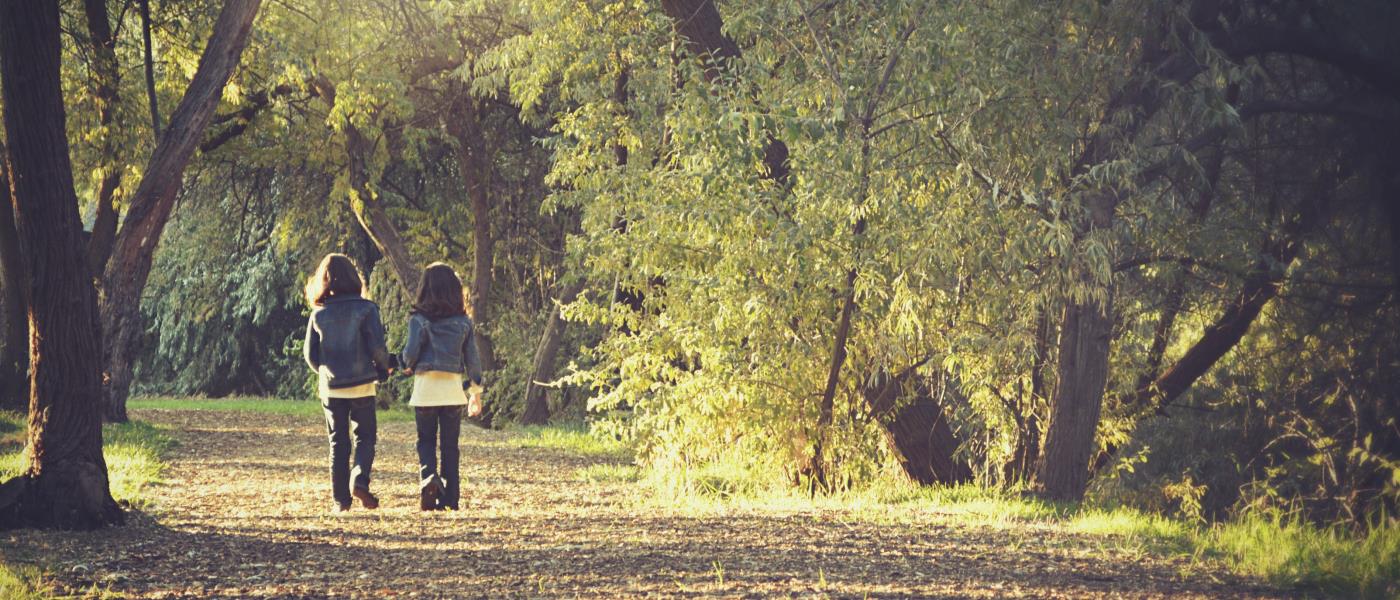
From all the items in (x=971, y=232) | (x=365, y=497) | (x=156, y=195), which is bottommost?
(x=365, y=497)

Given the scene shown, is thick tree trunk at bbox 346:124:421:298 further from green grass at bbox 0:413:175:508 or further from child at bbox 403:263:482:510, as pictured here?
child at bbox 403:263:482:510

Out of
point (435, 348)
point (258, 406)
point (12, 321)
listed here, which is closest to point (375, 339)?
point (435, 348)

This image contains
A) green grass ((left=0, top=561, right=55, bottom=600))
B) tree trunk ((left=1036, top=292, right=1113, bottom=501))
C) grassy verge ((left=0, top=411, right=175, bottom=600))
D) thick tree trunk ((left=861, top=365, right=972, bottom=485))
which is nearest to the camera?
green grass ((left=0, top=561, right=55, bottom=600))

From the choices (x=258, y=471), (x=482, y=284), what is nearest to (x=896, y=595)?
(x=258, y=471)

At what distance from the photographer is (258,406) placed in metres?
22.5

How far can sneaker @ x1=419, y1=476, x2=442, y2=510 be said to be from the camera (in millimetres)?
8523

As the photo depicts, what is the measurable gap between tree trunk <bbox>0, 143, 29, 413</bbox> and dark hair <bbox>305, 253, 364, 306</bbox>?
6.93m

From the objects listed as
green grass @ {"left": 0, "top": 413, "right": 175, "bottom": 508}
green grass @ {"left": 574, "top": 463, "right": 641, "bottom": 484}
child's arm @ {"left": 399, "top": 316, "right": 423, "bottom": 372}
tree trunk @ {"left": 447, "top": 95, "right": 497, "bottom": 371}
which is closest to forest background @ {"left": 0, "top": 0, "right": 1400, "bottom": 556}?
green grass @ {"left": 574, "top": 463, "right": 641, "bottom": 484}

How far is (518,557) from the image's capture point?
6.59 metres

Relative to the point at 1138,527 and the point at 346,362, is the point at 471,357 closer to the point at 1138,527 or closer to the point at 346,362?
the point at 346,362

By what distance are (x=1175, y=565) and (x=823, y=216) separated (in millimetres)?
3057

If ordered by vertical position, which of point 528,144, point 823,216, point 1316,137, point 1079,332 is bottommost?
point 1079,332

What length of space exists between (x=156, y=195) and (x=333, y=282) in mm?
3866

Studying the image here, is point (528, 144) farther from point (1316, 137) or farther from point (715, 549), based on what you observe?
point (715, 549)
